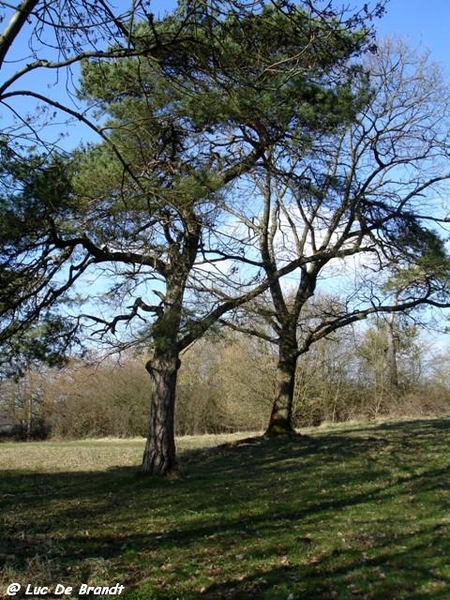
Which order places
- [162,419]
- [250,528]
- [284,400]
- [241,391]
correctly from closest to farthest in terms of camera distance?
[250,528] < [162,419] < [284,400] < [241,391]

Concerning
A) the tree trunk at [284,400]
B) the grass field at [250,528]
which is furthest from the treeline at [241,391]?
the grass field at [250,528]

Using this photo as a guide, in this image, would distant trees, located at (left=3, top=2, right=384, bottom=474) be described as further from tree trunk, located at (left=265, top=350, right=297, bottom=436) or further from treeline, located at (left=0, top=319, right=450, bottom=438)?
treeline, located at (left=0, top=319, right=450, bottom=438)

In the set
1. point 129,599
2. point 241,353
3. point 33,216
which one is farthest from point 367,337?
point 129,599

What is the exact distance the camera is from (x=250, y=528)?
25.8ft

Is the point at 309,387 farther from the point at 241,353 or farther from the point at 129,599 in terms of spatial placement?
the point at 129,599

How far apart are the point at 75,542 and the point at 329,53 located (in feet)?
19.8

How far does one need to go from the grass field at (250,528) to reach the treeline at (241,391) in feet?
42.6

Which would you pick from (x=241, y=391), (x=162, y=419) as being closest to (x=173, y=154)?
(x=162, y=419)

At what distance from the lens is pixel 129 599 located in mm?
5148

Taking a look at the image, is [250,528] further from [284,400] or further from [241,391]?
[241,391]

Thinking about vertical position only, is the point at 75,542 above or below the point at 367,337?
below

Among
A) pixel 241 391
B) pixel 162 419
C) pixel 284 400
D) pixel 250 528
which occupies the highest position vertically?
pixel 241 391

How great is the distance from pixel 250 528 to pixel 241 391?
21.6 metres

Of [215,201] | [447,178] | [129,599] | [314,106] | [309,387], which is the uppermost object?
[447,178]
